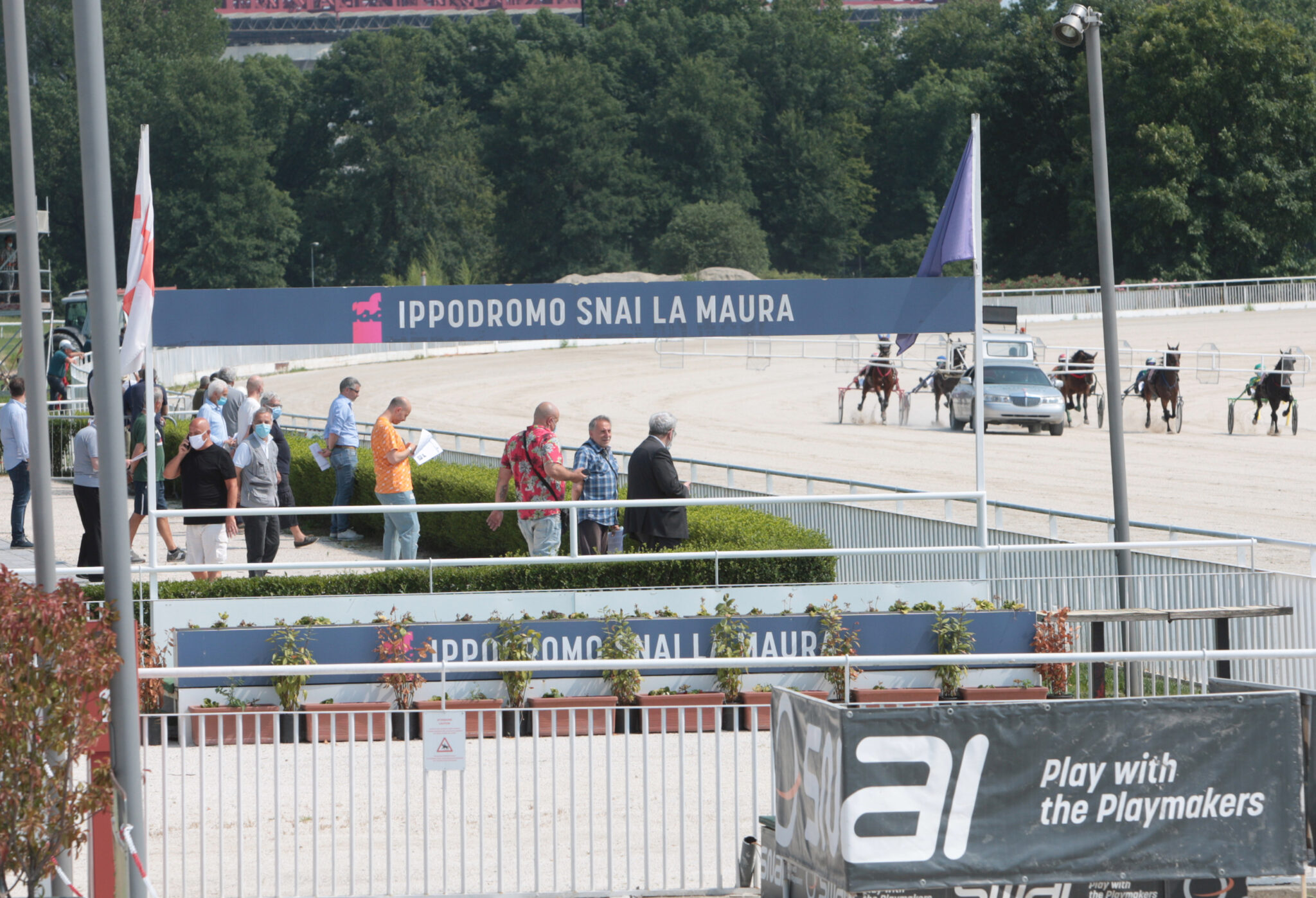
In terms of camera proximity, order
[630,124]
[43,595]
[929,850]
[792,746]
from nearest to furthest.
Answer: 1. [43,595]
2. [929,850]
3. [792,746]
4. [630,124]

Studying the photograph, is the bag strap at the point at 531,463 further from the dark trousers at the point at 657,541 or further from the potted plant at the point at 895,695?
the potted plant at the point at 895,695

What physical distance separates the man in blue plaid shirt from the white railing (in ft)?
11.5

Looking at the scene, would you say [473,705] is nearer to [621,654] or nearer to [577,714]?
[577,714]

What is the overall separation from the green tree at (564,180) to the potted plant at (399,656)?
80.3 metres

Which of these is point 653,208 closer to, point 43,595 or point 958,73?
point 958,73

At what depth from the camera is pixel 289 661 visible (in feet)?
30.4

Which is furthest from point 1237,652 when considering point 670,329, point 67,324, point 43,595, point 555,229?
point 555,229

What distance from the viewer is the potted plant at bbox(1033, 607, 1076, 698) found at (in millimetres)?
9867

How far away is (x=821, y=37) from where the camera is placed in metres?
103

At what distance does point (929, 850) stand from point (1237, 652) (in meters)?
1.60

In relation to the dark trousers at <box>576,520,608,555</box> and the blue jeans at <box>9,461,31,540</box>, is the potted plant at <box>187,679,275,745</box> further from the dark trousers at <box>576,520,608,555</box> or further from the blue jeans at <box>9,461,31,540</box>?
the blue jeans at <box>9,461,31,540</box>

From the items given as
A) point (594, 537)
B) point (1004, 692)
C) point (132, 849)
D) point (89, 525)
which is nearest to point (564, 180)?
point (89, 525)

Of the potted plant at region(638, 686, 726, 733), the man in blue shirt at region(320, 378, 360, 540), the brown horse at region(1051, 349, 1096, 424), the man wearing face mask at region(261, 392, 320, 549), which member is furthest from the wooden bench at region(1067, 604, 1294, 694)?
the brown horse at region(1051, 349, 1096, 424)

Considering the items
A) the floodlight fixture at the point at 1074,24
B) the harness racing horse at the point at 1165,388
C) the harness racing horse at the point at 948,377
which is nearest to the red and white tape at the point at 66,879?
the floodlight fixture at the point at 1074,24
